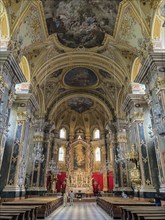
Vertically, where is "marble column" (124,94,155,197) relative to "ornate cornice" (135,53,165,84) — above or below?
below

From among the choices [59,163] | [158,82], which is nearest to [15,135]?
[158,82]

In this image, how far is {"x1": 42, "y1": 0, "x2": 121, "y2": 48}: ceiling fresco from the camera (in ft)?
32.8

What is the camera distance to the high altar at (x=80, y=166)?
21.5 meters

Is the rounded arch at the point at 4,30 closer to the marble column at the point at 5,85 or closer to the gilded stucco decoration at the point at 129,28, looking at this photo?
the marble column at the point at 5,85

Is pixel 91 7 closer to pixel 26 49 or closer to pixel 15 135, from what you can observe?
pixel 26 49

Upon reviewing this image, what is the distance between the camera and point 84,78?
1758 centimetres

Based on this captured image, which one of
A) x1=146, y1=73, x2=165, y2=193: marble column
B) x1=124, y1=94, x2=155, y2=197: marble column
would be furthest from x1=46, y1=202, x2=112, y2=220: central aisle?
x1=146, y1=73, x2=165, y2=193: marble column

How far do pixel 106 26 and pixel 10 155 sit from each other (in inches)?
369

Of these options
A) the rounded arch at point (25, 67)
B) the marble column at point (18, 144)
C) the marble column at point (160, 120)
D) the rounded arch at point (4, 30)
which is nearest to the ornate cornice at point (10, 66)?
the rounded arch at point (4, 30)

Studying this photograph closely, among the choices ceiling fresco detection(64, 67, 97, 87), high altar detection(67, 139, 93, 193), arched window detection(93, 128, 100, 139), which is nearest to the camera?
ceiling fresco detection(64, 67, 97, 87)

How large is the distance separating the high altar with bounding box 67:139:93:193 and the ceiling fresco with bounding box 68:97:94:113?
4.18 m

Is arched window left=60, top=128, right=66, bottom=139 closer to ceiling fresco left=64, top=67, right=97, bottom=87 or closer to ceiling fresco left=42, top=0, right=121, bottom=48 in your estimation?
ceiling fresco left=64, top=67, right=97, bottom=87

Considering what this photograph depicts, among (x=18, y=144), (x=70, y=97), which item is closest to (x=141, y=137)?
(x=18, y=144)

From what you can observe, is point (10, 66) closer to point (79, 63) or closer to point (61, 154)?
point (79, 63)
